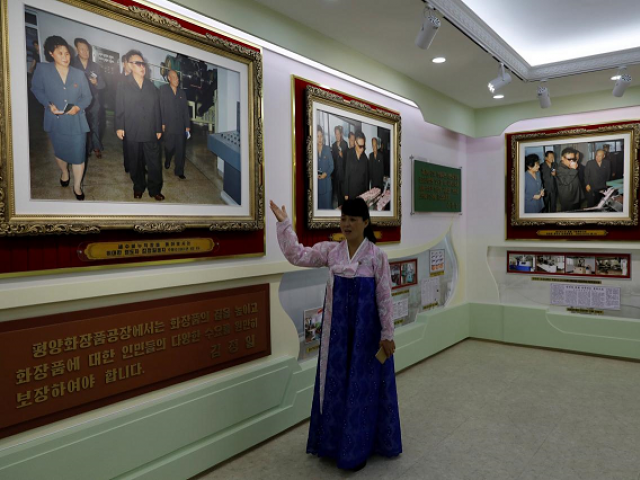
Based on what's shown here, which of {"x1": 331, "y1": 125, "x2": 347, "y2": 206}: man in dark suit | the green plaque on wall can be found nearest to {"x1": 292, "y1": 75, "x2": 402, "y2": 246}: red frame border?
{"x1": 331, "y1": 125, "x2": 347, "y2": 206}: man in dark suit

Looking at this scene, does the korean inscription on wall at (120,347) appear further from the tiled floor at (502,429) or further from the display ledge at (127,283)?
the tiled floor at (502,429)

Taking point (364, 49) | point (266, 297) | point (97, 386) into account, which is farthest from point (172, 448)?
point (364, 49)

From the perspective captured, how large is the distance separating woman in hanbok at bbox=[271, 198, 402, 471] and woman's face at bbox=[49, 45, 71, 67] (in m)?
1.36

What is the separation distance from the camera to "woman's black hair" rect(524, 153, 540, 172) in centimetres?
606

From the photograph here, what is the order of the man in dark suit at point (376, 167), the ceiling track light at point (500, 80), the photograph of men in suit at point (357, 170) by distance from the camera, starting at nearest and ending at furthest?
the photograph of men in suit at point (357, 170) < the ceiling track light at point (500, 80) < the man in dark suit at point (376, 167)

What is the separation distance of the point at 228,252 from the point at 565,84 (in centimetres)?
441

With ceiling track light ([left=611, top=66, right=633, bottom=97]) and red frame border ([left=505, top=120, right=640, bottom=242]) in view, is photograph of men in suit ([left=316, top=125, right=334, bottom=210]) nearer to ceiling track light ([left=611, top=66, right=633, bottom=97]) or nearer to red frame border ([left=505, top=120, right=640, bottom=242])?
ceiling track light ([left=611, top=66, right=633, bottom=97])

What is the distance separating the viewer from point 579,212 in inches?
227

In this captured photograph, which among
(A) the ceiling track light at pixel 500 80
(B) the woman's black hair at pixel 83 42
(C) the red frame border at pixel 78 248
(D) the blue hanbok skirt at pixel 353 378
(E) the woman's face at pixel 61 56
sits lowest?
(D) the blue hanbok skirt at pixel 353 378

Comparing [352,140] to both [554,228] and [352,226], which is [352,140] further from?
[554,228]

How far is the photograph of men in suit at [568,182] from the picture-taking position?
5781 mm

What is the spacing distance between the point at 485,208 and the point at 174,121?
488 cm

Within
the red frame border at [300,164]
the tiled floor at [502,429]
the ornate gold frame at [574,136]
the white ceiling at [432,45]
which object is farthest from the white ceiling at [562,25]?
the tiled floor at [502,429]

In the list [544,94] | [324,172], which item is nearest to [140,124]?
[324,172]
